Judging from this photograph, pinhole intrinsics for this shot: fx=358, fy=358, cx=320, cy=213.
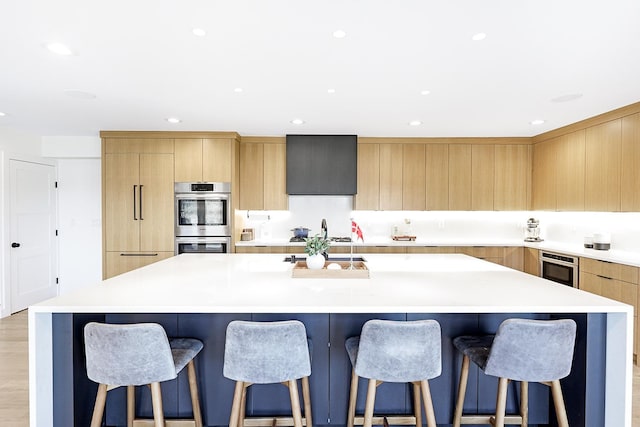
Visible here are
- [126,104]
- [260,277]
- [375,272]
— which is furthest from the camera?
[126,104]

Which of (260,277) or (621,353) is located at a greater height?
(260,277)

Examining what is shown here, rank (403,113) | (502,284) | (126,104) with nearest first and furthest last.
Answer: (502,284), (126,104), (403,113)

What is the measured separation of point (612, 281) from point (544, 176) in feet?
6.11

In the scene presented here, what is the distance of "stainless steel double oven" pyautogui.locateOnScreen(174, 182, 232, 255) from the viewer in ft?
15.5

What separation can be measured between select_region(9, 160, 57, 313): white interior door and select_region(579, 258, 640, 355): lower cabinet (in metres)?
6.85

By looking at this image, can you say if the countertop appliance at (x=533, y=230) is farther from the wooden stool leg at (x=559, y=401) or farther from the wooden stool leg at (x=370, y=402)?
the wooden stool leg at (x=370, y=402)

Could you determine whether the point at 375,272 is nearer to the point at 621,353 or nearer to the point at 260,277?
the point at 260,277

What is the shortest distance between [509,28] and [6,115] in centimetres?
498

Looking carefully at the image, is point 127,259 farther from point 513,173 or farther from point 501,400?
point 513,173

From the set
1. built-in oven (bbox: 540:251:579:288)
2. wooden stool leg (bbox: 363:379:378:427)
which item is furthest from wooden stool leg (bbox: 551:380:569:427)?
built-in oven (bbox: 540:251:579:288)

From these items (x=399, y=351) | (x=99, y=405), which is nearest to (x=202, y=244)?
(x=99, y=405)

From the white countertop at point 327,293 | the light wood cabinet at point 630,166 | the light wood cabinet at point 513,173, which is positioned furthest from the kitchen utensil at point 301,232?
the light wood cabinet at point 630,166

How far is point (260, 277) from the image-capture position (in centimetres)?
242

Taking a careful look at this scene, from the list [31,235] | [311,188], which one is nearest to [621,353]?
[311,188]
